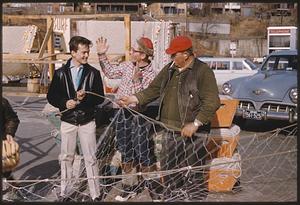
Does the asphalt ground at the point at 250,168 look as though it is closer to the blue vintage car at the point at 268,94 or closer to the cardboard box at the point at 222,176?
the cardboard box at the point at 222,176

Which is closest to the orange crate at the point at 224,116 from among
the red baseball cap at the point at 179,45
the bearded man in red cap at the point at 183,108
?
the bearded man in red cap at the point at 183,108

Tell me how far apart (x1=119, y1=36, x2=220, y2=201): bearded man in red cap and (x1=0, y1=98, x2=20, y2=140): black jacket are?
3.99ft

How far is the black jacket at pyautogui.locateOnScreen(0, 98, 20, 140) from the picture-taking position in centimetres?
385

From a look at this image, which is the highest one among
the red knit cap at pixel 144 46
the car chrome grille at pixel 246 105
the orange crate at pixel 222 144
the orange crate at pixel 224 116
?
the red knit cap at pixel 144 46

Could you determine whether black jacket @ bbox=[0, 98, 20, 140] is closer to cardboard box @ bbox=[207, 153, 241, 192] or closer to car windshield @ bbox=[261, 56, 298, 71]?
cardboard box @ bbox=[207, 153, 241, 192]

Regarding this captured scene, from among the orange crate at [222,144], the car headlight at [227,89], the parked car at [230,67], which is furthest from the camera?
the parked car at [230,67]

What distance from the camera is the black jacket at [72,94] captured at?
476 centimetres

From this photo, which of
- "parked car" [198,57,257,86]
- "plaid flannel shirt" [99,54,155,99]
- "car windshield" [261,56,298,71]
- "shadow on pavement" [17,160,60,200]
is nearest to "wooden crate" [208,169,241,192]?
"plaid flannel shirt" [99,54,155,99]

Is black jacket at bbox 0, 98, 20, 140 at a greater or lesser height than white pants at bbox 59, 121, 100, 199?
greater

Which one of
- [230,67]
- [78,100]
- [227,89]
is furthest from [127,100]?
[230,67]

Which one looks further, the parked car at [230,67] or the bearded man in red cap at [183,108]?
the parked car at [230,67]

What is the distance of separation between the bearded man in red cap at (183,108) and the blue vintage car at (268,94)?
13.3 feet

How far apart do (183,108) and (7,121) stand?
1495 mm

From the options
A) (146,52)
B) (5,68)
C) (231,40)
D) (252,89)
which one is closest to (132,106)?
(146,52)
